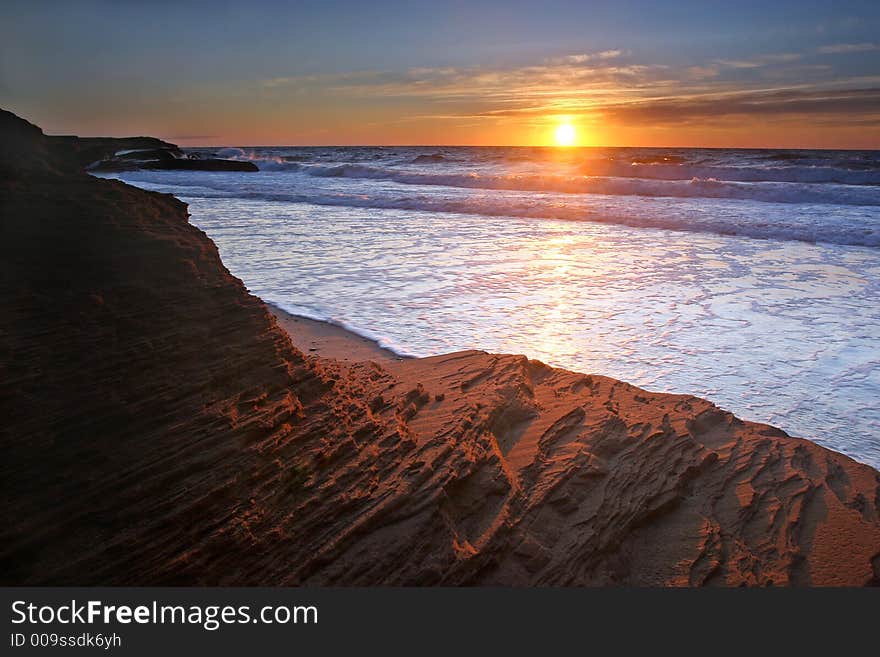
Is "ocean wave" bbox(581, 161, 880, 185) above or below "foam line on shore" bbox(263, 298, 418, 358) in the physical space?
above

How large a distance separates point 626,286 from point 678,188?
14.2 metres

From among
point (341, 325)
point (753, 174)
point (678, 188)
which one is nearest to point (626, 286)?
point (341, 325)

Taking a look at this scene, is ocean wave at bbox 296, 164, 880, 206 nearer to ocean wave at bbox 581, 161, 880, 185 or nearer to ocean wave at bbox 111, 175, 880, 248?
ocean wave at bbox 111, 175, 880, 248

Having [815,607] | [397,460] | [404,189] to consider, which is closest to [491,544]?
[397,460]

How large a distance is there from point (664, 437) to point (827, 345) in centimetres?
281

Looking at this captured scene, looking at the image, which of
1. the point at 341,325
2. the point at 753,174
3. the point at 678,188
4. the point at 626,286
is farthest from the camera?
the point at 753,174

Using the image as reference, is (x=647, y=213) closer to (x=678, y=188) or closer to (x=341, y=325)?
(x=678, y=188)

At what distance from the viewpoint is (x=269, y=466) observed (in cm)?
194

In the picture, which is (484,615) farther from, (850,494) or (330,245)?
(330,245)

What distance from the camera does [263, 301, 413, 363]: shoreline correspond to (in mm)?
4344

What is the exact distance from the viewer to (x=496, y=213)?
1482 centimetres

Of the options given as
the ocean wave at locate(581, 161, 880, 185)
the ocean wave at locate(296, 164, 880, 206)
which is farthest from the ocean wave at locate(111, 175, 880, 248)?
the ocean wave at locate(581, 161, 880, 185)

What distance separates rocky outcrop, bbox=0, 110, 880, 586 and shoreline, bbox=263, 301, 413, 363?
1477mm

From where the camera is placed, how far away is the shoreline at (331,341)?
4.34m
